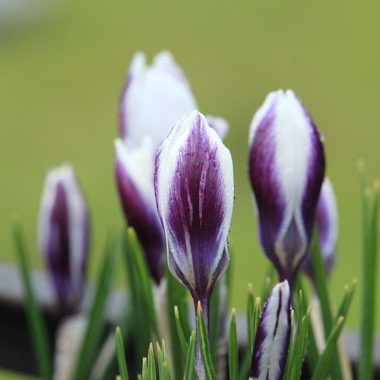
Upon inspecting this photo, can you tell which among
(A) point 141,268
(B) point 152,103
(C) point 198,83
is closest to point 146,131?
(B) point 152,103

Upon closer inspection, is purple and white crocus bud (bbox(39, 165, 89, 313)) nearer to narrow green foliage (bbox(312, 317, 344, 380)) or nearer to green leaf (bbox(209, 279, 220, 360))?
green leaf (bbox(209, 279, 220, 360))

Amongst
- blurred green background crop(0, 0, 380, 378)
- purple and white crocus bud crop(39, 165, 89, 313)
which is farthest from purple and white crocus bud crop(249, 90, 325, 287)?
blurred green background crop(0, 0, 380, 378)

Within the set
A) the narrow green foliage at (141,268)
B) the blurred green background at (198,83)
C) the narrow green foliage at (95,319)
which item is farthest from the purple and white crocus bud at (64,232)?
the blurred green background at (198,83)

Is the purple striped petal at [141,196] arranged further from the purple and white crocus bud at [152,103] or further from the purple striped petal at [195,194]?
the purple striped petal at [195,194]

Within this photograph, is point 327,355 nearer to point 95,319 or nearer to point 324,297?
point 324,297

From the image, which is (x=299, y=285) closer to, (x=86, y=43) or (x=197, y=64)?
(x=197, y=64)

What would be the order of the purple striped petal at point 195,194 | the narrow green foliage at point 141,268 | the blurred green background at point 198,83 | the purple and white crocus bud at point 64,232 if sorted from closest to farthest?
1. the purple striped petal at point 195,194
2. the narrow green foliage at point 141,268
3. the purple and white crocus bud at point 64,232
4. the blurred green background at point 198,83
